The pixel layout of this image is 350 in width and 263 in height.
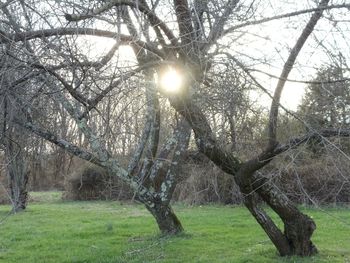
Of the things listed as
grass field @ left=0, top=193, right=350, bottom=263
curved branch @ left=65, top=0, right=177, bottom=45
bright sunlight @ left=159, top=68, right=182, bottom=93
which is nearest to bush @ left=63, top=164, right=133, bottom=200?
grass field @ left=0, top=193, right=350, bottom=263

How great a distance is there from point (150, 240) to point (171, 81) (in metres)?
5.36

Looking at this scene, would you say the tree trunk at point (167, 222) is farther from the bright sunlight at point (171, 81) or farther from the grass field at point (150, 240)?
the bright sunlight at point (171, 81)

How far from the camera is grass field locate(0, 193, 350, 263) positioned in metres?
10.7

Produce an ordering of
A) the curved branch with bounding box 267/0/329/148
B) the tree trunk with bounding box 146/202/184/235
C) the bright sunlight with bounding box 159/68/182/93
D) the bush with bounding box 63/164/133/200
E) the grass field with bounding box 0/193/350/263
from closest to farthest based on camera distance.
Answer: the curved branch with bounding box 267/0/329/148 < the bright sunlight with bounding box 159/68/182/93 < the grass field with bounding box 0/193/350/263 < the tree trunk with bounding box 146/202/184/235 < the bush with bounding box 63/164/133/200

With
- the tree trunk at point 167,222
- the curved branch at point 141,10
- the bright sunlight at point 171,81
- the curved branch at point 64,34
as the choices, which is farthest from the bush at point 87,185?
the curved branch at point 64,34

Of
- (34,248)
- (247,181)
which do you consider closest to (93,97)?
(247,181)

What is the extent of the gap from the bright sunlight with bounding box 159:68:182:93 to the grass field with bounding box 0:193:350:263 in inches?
117

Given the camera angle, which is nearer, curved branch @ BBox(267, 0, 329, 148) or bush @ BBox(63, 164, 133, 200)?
curved branch @ BBox(267, 0, 329, 148)

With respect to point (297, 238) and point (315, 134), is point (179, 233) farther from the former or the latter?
point (315, 134)

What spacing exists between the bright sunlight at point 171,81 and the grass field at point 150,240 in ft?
9.74

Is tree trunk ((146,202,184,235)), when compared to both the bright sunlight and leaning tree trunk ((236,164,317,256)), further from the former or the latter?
the bright sunlight

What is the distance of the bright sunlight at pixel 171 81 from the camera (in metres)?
8.29

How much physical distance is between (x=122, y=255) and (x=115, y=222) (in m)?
5.99

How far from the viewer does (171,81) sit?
27.6 ft
